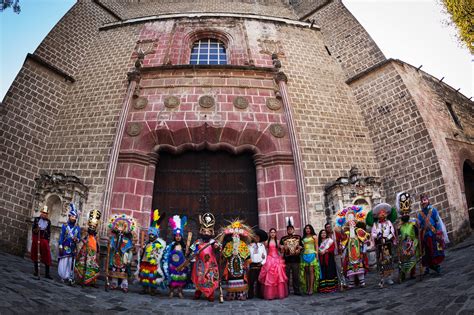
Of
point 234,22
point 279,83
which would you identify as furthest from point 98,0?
point 279,83

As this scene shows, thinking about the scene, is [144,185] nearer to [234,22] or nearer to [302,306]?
[302,306]

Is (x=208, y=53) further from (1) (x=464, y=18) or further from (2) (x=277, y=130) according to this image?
(1) (x=464, y=18)

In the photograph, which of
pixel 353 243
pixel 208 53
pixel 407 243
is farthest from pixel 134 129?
pixel 407 243

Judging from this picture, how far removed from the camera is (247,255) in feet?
22.6

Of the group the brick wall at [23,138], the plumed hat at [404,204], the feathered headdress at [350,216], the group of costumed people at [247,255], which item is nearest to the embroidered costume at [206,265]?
the group of costumed people at [247,255]

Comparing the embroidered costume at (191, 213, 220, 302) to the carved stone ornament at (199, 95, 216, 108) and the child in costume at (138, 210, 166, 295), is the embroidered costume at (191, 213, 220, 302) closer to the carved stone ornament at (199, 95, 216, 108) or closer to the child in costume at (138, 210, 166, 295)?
the child in costume at (138, 210, 166, 295)

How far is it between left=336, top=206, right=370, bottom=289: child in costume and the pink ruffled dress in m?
1.22

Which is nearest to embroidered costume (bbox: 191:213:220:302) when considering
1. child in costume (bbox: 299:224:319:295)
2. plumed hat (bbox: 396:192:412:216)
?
child in costume (bbox: 299:224:319:295)

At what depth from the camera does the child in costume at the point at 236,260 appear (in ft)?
21.5

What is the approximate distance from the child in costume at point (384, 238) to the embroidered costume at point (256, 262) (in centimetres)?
209

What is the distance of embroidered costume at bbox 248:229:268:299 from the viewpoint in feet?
22.8

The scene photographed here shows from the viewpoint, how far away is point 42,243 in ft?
22.5

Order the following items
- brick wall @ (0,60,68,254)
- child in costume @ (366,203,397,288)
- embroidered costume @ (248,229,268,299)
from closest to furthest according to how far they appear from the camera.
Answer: child in costume @ (366,203,397,288), embroidered costume @ (248,229,268,299), brick wall @ (0,60,68,254)

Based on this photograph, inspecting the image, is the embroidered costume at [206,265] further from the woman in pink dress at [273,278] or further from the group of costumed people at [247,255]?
the woman in pink dress at [273,278]
